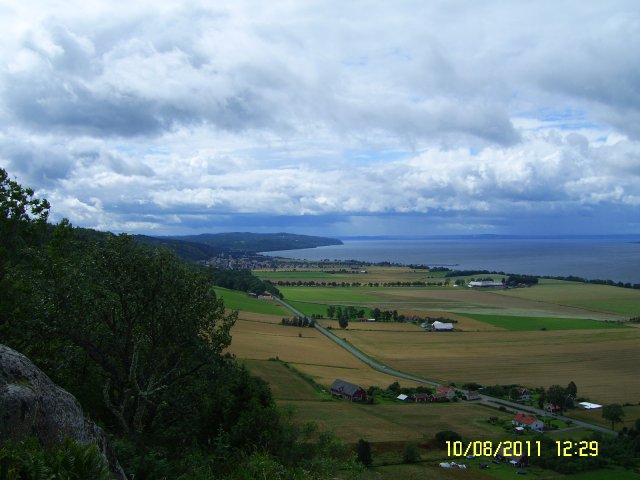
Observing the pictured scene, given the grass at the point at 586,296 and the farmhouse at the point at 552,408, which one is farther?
the grass at the point at 586,296

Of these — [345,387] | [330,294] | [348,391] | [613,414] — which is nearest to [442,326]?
[345,387]

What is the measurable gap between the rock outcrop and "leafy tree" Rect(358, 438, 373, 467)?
1729cm

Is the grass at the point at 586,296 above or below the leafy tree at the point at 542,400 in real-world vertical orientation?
above

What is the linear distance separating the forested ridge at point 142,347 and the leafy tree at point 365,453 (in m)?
8.45

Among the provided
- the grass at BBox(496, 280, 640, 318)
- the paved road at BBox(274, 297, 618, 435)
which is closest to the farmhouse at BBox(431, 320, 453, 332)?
the paved road at BBox(274, 297, 618, 435)

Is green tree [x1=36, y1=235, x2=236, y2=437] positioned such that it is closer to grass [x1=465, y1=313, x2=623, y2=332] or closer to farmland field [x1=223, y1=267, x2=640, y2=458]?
farmland field [x1=223, y1=267, x2=640, y2=458]

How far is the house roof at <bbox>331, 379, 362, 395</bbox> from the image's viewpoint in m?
37.9

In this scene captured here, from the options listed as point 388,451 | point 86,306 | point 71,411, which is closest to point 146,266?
point 86,306

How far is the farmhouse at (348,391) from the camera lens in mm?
37438

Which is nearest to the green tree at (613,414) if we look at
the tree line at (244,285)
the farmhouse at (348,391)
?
the farmhouse at (348,391)

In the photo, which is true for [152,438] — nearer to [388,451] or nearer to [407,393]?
[388,451]

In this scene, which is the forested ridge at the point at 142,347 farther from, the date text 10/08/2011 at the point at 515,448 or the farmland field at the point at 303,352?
the farmland field at the point at 303,352

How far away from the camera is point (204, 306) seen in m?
13.3

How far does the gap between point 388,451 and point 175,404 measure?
1418cm
